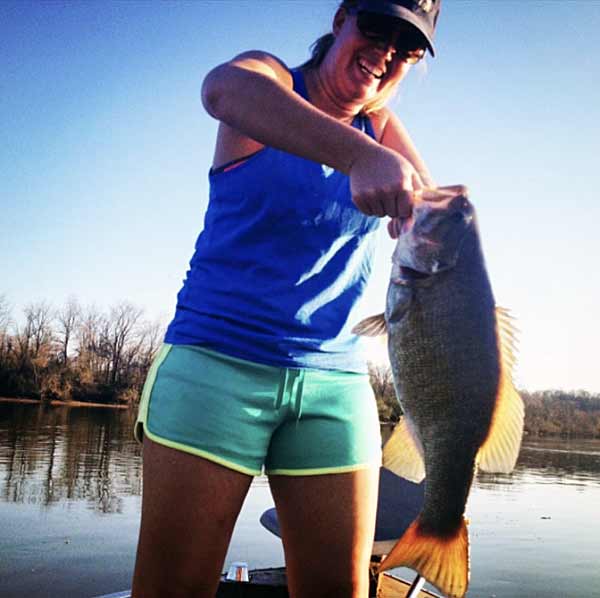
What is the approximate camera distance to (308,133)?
81.2 inches

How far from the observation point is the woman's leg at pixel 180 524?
2516 millimetres

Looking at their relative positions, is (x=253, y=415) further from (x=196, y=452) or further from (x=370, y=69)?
(x=370, y=69)

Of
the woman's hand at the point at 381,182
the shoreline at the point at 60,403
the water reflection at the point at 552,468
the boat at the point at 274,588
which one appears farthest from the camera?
the shoreline at the point at 60,403

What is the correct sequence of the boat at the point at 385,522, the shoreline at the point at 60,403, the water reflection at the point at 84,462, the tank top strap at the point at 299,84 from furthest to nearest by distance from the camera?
the shoreline at the point at 60,403, the water reflection at the point at 84,462, the boat at the point at 385,522, the tank top strap at the point at 299,84

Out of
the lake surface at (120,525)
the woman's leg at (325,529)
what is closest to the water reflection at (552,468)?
the lake surface at (120,525)

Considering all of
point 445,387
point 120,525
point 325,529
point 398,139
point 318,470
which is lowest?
point 120,525

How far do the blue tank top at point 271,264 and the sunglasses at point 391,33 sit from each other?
41cm

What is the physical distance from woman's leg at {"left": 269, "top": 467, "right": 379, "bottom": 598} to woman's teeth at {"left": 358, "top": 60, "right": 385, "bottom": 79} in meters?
1.68

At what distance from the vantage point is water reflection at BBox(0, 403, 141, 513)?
83.7 ft

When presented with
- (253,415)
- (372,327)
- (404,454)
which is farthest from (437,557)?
(253,415)

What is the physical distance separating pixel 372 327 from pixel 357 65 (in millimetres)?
1147

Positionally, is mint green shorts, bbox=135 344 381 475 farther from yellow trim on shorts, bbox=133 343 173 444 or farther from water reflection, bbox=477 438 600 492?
water reflection, bbox=477 438 600 492

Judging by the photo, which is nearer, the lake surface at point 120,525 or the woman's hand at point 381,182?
the woman's hand at point 381,182

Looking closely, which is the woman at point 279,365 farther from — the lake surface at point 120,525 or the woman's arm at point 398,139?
the lake surface at point 120,525
